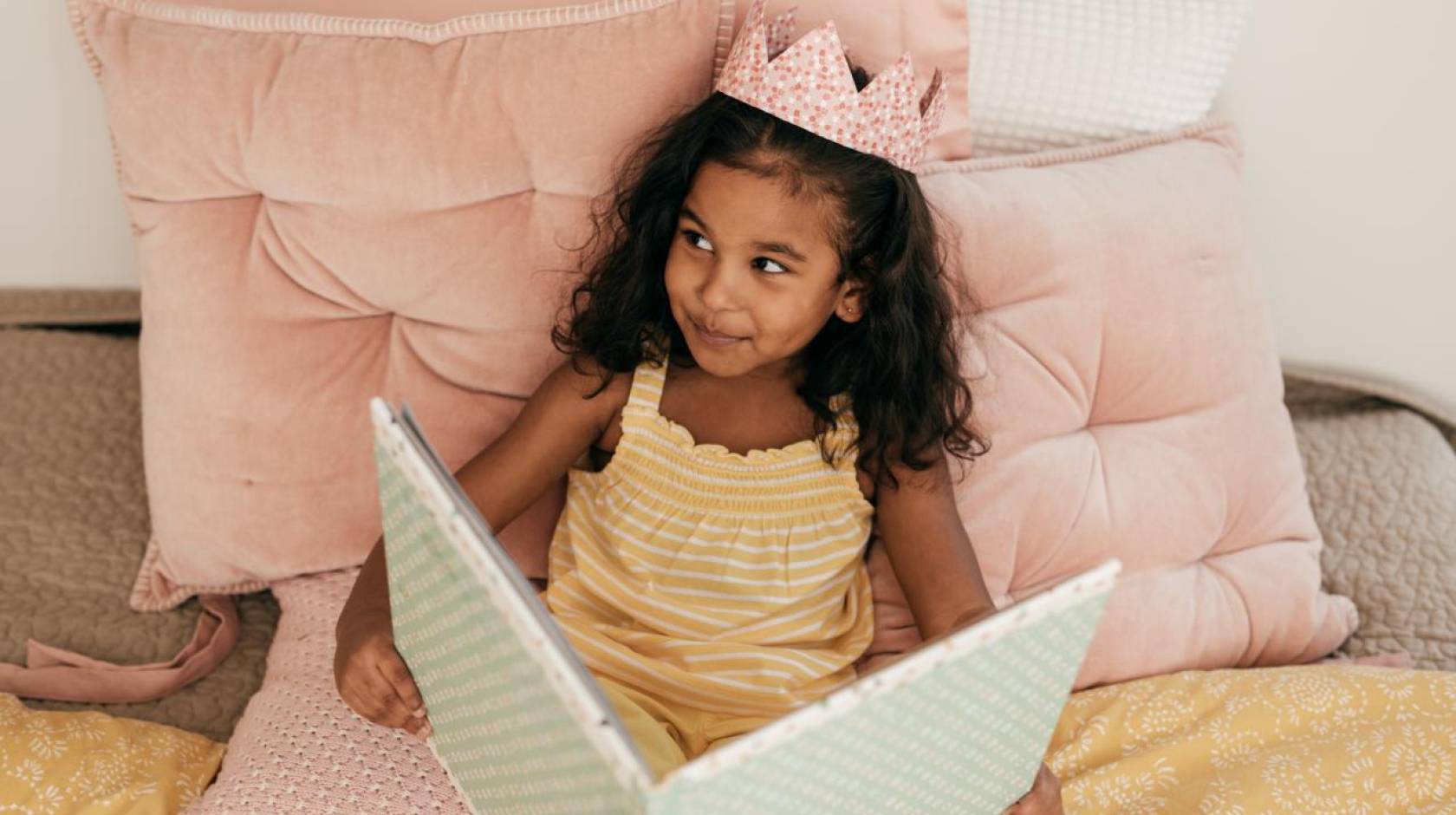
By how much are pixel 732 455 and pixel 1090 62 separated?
623mm

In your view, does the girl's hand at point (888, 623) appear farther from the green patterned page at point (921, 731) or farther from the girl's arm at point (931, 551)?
the green patterned page at point (921, 731)

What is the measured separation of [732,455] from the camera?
3.84 feet

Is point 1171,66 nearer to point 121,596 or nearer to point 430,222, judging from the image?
point 430,222

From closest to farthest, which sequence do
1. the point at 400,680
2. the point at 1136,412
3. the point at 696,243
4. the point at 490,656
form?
the point at 490,656
the point at 400,680
the point at 696,243
the point at 1136,412

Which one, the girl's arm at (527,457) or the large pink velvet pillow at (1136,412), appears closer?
the girl's arm at (527,457)

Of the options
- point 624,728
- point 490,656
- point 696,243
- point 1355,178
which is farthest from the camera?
point 1355,178

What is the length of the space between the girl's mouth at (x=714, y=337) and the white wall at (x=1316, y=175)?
2.68ft

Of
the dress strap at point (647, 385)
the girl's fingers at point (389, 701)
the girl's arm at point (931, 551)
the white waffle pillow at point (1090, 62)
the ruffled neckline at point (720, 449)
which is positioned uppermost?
the white waffle pillow at point (1090, 62)

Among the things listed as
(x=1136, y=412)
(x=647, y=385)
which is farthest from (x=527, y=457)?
(x=1136, y=412)

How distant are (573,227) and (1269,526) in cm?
80

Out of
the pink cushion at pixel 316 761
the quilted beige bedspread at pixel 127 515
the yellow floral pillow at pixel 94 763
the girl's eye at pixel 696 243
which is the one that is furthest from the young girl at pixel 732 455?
the quilted beige bedspread at pixel 127 515

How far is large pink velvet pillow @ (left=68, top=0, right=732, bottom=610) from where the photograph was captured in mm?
1156

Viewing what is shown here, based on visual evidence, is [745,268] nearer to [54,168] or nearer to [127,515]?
[127,515]

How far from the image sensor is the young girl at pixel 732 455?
43.4 inches
